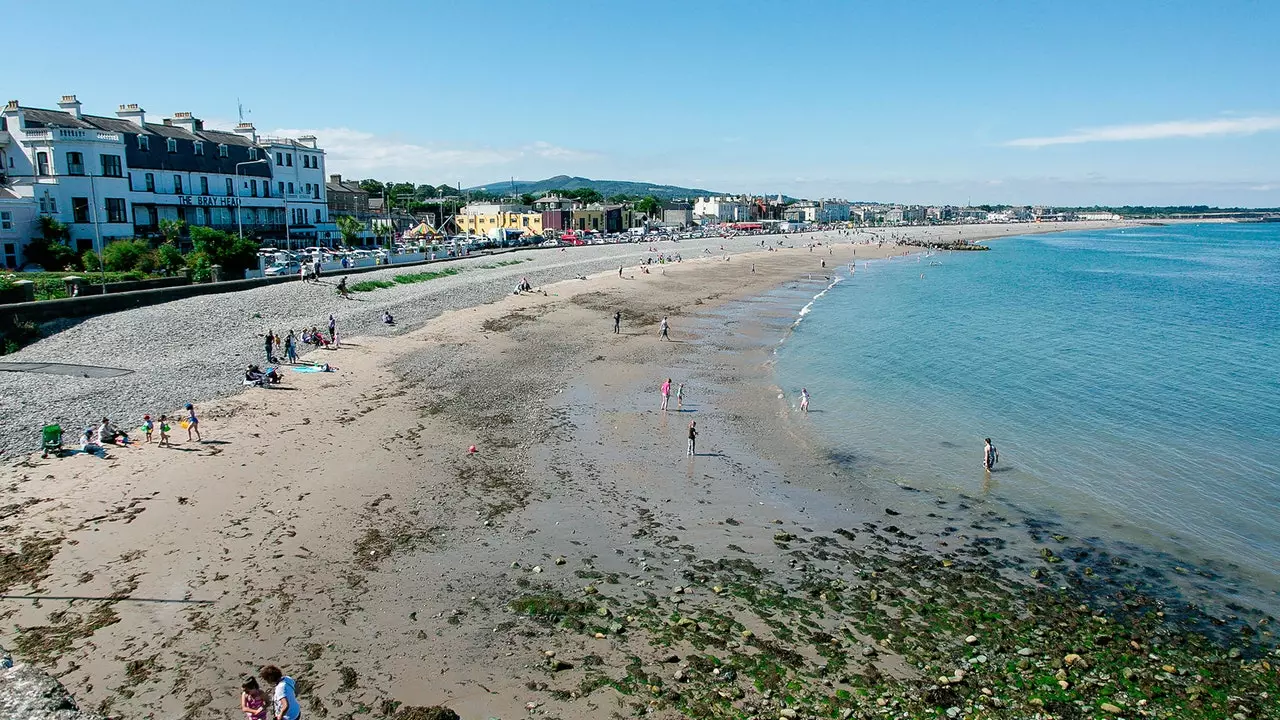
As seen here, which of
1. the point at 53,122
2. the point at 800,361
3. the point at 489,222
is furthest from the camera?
the point at 489,222

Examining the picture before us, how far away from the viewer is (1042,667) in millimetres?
11922

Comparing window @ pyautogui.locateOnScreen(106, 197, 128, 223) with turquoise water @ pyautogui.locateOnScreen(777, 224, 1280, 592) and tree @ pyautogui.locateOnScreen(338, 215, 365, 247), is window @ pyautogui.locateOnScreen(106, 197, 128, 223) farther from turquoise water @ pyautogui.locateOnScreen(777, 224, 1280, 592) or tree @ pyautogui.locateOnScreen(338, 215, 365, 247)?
turquoise water @ pyautogui.locateOnScreen(777, 224, 1280, 592)

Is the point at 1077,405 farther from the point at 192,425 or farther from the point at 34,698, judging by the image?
the point at 34,698

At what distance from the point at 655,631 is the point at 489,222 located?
11308 cm

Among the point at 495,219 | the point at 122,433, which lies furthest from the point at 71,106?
the point at 495,219

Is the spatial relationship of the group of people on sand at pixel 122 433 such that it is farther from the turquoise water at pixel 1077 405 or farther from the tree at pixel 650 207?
the tree at pixel 650 207

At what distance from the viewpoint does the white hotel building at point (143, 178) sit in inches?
1748

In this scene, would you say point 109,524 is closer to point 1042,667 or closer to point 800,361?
point 1042,667

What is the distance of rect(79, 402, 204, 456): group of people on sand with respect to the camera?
19.2 metres

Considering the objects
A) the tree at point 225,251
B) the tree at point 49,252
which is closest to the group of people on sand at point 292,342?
the tree at point 225,251

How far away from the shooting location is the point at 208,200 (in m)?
56.1

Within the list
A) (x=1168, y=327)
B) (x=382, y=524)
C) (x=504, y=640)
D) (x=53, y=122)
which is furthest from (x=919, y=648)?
(x=53, y=122)

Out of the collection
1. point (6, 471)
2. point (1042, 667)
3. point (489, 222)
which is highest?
point (489, 222)

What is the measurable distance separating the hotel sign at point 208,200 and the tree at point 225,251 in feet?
31.1
